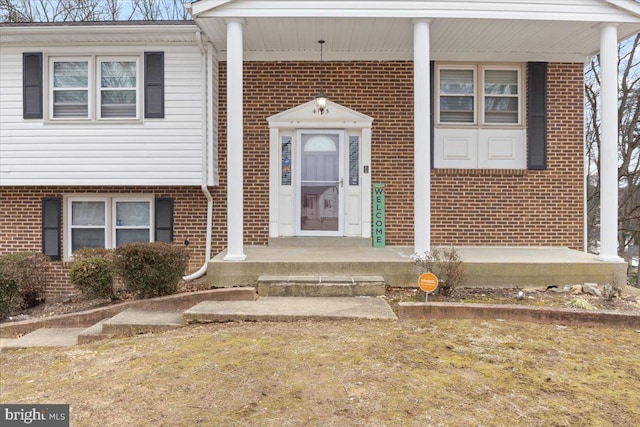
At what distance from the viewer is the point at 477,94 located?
318 inches

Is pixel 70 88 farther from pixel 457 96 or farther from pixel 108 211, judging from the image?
pixel 457 96

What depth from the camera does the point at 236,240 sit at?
248 inches

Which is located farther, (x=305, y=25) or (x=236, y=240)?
(x=305, y=25)

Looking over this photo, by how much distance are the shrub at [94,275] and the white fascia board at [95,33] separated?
12.7 ft

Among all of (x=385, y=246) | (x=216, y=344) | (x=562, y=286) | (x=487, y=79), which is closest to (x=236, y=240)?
(x=216, y=344)

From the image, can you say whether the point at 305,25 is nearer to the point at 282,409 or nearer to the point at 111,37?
the point at 111,37

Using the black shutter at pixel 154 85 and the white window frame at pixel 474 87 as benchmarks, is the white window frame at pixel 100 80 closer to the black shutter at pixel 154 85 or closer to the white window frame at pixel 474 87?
the black shutter at pixel 154 85

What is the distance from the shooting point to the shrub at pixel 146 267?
5781 millimetres

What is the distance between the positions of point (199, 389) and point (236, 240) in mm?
3132

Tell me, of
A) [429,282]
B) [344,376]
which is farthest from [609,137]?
[344,376]

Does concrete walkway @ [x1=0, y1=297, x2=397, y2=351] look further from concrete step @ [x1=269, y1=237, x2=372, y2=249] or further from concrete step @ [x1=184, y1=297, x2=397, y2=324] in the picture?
concrete step @ [x1=269, y1=237, x2=372, y2=249]

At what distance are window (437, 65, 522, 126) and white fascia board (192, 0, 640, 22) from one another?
5.71ft

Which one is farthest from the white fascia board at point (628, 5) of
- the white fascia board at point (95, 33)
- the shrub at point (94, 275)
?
the shrub at point (94, 275)

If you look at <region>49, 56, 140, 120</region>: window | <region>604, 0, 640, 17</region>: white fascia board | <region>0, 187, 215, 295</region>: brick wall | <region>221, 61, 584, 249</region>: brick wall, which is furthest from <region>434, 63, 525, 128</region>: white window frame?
<region>49, 56, 140, 120</region>: window
